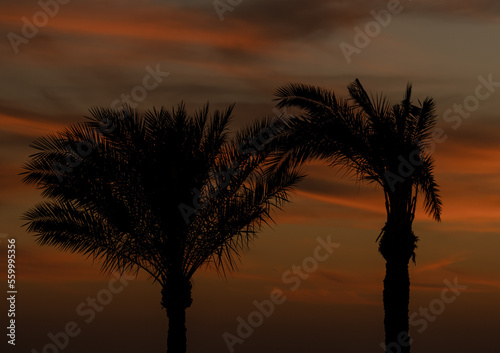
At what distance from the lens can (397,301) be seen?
19844mm

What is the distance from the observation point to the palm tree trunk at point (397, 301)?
1973 centimetres

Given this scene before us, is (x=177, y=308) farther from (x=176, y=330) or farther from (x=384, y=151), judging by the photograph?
(x=384, y=151)

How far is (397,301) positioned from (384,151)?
376 centimetres

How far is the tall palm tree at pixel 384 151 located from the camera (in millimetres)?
19734

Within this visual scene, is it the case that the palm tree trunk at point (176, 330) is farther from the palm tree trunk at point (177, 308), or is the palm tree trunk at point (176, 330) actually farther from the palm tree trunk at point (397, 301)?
the palm tree trunk at point (397, 301)

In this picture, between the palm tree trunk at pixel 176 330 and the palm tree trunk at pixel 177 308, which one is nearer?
the palm tree trunk at pixel 177 308

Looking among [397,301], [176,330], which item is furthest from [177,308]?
[397,301]

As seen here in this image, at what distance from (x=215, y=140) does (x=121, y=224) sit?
320 centimetres

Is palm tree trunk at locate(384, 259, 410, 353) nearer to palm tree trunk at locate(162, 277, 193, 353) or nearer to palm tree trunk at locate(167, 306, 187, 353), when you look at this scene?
palm tree trunk at locate(162, 277, 193, 353)

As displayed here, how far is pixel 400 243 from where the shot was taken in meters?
19.8

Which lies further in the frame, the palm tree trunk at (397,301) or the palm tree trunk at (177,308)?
the palm tree trunk at (177,308)

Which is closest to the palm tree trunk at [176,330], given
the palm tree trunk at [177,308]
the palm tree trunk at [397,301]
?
the palm tree trunk at [177,308]

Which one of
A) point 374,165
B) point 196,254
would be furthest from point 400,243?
point 196,254

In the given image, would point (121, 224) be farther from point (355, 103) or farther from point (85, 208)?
point (355, 103)
